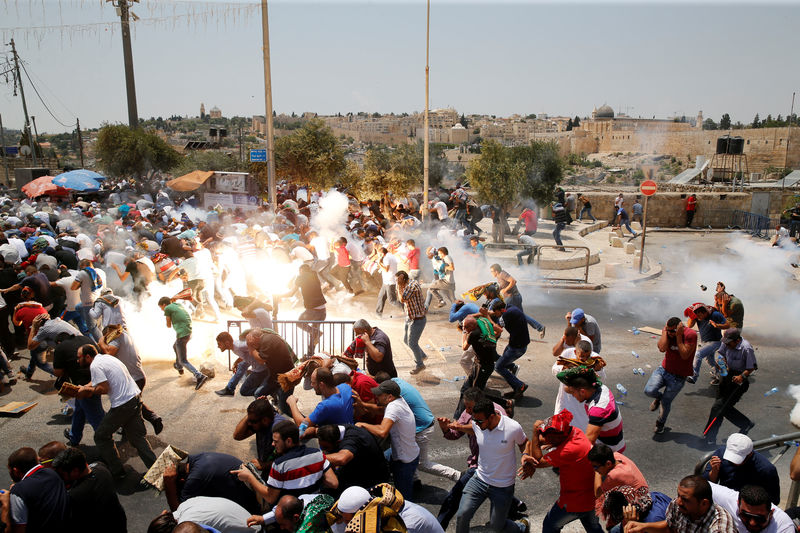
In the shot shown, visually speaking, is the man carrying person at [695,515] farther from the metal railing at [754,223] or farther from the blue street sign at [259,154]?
the metal railing at [754,223]

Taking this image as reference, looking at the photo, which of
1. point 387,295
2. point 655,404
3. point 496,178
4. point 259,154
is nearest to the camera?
point 655,404

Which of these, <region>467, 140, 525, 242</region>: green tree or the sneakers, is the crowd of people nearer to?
the sneakers

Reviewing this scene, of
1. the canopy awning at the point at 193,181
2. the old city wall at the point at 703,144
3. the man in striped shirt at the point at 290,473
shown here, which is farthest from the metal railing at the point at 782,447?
the old city wall at the point at 703,144

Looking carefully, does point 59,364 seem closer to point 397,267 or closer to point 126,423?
point 126,423

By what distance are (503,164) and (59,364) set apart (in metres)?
15.3

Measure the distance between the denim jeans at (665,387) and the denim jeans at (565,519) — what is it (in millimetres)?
2823

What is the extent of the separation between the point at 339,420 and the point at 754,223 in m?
23.8

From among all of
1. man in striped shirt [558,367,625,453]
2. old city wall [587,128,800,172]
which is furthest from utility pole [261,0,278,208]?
old city wall [587,128,800,172]

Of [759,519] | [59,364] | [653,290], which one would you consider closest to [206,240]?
[59,364]

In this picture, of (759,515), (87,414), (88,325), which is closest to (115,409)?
(87,414)

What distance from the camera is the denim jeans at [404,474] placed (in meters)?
5.01

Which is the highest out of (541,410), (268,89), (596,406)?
(268,89)

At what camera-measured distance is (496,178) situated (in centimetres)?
1892

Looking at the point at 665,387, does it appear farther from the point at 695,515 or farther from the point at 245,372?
the point at 245,372
